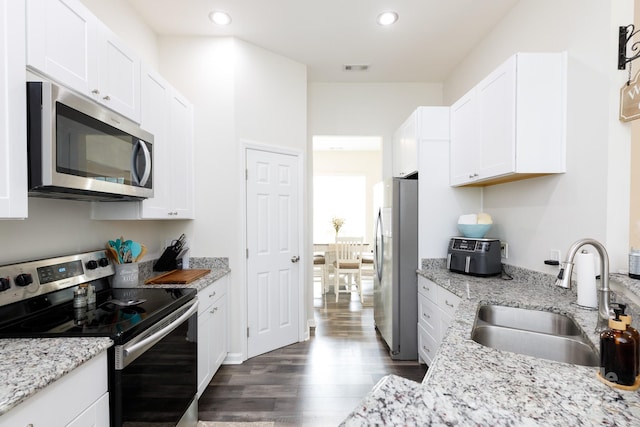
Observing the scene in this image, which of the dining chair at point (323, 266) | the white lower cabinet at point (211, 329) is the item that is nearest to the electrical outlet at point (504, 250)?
the white lower cabinet at point (211, 329)

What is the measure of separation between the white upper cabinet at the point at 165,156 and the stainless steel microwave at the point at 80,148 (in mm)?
165

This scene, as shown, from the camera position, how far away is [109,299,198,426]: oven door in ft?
4.16

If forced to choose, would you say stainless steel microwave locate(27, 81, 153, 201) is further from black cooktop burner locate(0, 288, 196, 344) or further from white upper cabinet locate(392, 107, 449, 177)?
white upper cabinet locate(392, 107, 449, 177)

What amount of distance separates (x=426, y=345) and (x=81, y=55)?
3.11m

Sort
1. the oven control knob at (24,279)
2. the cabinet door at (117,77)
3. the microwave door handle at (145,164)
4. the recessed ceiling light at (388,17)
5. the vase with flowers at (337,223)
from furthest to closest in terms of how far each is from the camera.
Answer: the vase with flowers at (337,223)
the recessed ceiling light at (388,17)
the microwave door handle at (145,164)
the cabinet door at (117,77)
the oven control knob at (24,279)

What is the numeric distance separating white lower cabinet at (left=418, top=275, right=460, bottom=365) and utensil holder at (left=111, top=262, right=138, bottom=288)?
220 centimetres

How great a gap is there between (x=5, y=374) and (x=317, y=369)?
2.25m

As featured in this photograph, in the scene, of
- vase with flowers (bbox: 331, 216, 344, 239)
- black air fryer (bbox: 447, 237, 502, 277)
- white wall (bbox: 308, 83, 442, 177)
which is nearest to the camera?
black air fryer (bbox: 447, 237, 502, 277)

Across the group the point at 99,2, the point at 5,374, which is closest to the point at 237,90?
the point at 99,2

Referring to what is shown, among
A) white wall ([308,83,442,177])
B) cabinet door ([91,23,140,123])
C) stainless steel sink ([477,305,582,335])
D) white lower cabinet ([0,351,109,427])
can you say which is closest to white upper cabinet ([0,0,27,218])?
cabinet door ([91,23,140,123])

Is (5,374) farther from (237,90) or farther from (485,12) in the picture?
(485,12)

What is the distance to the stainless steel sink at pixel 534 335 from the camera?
1302 millimetres

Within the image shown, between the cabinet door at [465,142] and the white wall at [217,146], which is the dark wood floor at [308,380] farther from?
the cabinet door at [465,142]

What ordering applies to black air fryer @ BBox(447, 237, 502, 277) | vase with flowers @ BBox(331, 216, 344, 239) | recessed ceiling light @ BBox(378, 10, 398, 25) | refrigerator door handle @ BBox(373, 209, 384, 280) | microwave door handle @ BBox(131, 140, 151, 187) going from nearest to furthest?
microwave door handle @ BBox(131, 140, 151, 187) < black air fryer @ BBox(447, 237, 502, 277) < recessed ceiling light @ BBox(378, 10, 398, 25) < refrigerator door handle @ BBox(373, 209, 384, 280) < vase with flowers @ BBox(331, 216, 344, 239)
